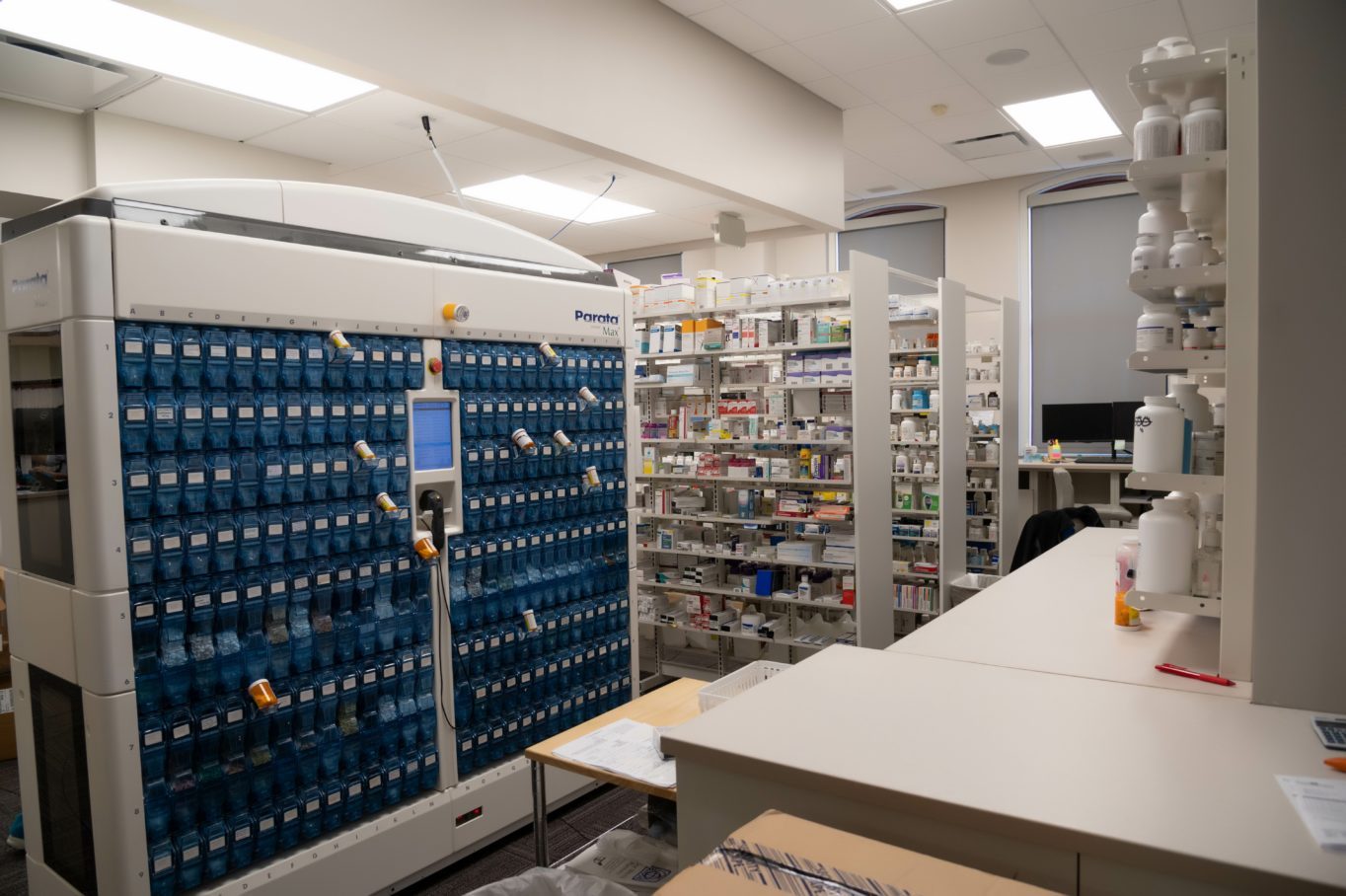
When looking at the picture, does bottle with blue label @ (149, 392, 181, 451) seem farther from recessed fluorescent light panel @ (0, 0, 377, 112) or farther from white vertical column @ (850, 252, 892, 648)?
white vertical column @ (850, 252, 892, 648)

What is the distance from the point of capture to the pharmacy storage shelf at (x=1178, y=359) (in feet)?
6.51

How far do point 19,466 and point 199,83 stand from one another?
2592 mm

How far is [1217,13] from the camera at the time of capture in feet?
16.5

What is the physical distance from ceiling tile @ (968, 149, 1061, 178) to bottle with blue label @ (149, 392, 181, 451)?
24.7 ft

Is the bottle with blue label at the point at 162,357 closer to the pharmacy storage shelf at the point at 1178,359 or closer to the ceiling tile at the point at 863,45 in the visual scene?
the pharmacy storage shelf at the point at 1178,359

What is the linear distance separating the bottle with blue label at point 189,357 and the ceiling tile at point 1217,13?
5.45 m

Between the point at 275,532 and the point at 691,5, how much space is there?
343 cm

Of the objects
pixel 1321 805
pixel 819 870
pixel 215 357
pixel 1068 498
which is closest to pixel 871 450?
pixel 1068 498

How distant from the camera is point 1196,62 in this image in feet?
6.33

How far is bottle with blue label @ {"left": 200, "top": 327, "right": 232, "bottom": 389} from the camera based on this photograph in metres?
2.79

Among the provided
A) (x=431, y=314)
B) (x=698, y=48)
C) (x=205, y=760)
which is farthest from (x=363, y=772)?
(x=698, y=48)

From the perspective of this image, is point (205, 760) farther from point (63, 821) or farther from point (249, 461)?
point (249, 461)

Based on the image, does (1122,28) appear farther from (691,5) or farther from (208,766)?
(208,766)

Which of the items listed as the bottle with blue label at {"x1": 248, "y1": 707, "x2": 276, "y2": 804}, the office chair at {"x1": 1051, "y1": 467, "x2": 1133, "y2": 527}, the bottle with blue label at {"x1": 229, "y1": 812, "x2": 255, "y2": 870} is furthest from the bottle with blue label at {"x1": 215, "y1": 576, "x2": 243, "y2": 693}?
the office chair at {"x1": 1051, "y1": 467, "x2": 1133, "y2": 527}
